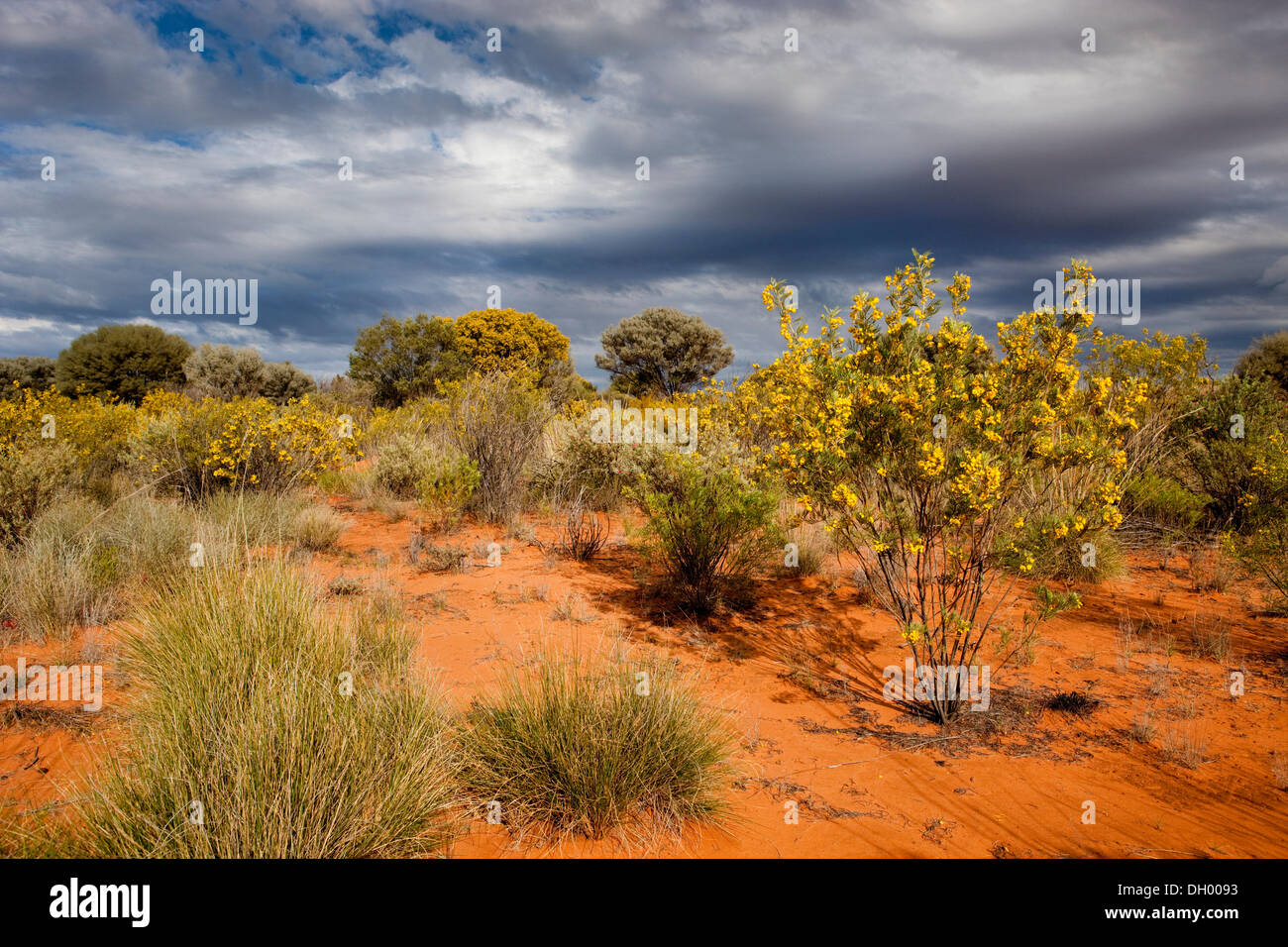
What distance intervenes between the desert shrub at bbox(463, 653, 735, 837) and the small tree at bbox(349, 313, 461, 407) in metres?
23.4

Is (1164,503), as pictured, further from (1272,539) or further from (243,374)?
(243,374)

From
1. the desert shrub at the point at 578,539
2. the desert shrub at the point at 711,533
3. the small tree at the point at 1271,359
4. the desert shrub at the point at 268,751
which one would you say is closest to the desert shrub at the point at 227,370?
the desert shrub at the point at 578,539

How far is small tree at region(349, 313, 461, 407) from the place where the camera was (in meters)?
25.7

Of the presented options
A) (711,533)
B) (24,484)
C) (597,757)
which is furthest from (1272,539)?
(24,484)

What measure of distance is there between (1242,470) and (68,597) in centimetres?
1340

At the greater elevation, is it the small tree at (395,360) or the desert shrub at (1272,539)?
the small tree at (395,360)

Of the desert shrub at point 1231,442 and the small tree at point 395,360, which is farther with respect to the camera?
the small tree at point 395,360

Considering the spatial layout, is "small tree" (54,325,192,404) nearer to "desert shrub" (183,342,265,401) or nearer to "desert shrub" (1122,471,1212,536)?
"desert shrub" (183,342,265,401)

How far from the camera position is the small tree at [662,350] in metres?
32.9

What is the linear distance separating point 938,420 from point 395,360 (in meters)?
24.6

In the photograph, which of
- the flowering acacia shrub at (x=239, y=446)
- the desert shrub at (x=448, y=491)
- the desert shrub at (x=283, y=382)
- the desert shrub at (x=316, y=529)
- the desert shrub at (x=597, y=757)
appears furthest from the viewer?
the desert shrub at (x=283, y=382)

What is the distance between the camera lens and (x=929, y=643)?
481 centimetres

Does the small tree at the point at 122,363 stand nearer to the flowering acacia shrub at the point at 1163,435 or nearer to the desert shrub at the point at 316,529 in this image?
the desert shrub at the point at 316,529

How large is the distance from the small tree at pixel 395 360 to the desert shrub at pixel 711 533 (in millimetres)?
20188
